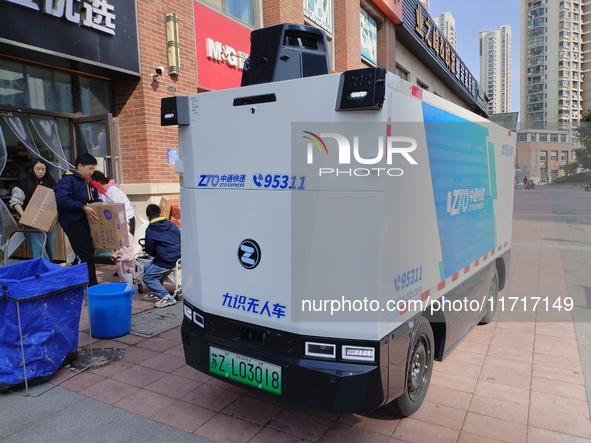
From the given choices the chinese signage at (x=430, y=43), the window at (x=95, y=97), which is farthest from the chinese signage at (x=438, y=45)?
the window at (x=95, y=97)

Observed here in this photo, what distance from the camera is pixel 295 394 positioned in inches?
114

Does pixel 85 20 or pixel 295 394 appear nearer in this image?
pixel 295 394

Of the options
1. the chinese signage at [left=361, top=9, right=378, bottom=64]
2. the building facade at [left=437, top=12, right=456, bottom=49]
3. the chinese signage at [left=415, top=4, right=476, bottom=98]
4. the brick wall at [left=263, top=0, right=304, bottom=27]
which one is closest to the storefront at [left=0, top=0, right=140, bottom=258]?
the brick wall at [left=263, top=0, right=304, bottom=27]

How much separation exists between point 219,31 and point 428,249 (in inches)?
325

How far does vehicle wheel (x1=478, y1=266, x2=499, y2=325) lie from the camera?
17.9 feet

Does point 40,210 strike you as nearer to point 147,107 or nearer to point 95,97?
point 147,107

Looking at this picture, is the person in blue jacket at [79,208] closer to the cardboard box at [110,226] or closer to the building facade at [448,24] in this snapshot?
the cardboard box at [110,226]

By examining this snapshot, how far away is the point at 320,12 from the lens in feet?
46.2

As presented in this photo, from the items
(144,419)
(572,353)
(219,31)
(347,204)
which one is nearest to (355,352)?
(347,204)

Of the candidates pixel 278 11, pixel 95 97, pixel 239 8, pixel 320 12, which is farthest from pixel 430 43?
pixel 95 97

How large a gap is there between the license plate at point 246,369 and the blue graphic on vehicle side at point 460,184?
5.45ft

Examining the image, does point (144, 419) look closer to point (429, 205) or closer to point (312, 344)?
point (312, 344)

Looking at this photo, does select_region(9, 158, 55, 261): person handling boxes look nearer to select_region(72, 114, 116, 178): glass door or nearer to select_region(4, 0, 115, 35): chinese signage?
select_region(72, 114, 116, 178): glass door

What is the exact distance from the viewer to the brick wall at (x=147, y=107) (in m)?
8.04
